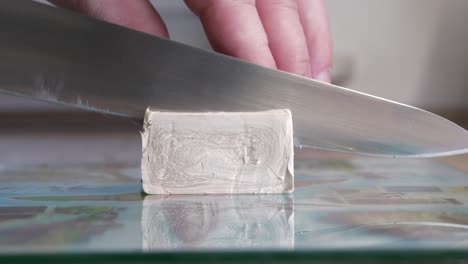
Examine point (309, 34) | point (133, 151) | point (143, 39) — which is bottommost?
point (133, 151)

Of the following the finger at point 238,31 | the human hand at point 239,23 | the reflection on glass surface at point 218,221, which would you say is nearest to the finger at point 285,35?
the human hand at point 239,23

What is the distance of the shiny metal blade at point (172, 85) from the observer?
0.91m

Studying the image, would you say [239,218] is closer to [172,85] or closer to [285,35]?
[172,85]

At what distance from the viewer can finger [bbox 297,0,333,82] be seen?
142 centimetres

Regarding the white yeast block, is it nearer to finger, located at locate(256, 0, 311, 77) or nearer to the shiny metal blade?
→ the shiny metal blade

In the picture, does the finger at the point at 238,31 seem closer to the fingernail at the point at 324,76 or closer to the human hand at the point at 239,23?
the human hand at the point at 239,23

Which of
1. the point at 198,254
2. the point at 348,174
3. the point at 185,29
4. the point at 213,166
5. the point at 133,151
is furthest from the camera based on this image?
the point at 185,29

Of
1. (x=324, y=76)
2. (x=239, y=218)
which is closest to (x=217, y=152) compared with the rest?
(x=239, y=218)

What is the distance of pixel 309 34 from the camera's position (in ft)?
4.69

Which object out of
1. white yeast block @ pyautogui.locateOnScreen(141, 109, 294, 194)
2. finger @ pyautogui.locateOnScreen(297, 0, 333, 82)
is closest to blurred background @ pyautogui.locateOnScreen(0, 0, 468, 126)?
finger @ pyautogui.locateOnScreen(297, 0, 333, 82)

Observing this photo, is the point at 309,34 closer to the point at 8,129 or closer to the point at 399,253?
the point at 8,129

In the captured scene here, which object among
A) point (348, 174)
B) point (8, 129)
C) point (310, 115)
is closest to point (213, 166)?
point (310, 115)

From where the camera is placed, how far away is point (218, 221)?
74 cm

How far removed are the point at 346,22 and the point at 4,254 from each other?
4.44 ft
